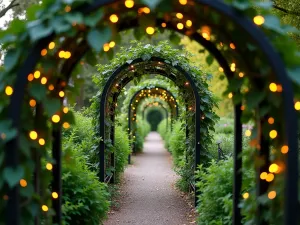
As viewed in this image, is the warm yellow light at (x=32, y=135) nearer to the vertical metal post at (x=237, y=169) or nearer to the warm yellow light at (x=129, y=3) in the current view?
the warm yellow light at (x=129, y=3)

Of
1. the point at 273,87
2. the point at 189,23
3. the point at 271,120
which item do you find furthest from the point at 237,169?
the point at 189,23

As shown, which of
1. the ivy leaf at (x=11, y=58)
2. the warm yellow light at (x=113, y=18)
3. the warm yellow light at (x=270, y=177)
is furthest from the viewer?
the warm yellow light at (x=270, y=177)

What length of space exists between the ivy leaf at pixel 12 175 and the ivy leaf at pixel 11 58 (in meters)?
0.65

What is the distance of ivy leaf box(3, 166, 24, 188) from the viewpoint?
2.48 metres

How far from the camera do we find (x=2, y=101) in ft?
9.63

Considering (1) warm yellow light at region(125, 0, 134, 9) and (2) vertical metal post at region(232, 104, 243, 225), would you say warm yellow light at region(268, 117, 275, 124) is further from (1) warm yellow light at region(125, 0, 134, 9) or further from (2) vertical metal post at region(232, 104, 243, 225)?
(1) warm yellow light at region(125, 0, 134, 9)

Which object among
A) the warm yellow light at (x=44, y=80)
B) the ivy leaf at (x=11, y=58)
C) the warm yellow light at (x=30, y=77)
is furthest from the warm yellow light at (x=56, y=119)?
the ivy leaf at (x=11, y=58)

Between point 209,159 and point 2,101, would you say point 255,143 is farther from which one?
point 209,159

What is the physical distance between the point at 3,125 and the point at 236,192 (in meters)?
2.17

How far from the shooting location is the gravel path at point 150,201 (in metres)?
6.86

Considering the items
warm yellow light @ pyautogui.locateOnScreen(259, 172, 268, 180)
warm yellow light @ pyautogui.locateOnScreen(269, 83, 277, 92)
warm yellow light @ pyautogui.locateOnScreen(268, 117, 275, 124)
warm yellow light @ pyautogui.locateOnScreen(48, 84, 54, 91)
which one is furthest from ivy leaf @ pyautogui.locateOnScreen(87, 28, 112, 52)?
warm yellow light @ pyautogui.locateOnScreen(259, 172, 268, 180)

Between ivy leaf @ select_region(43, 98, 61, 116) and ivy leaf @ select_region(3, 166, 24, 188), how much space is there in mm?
448

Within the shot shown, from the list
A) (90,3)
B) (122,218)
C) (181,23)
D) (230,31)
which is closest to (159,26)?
(181,23)

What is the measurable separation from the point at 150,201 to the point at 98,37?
626 centimetres
